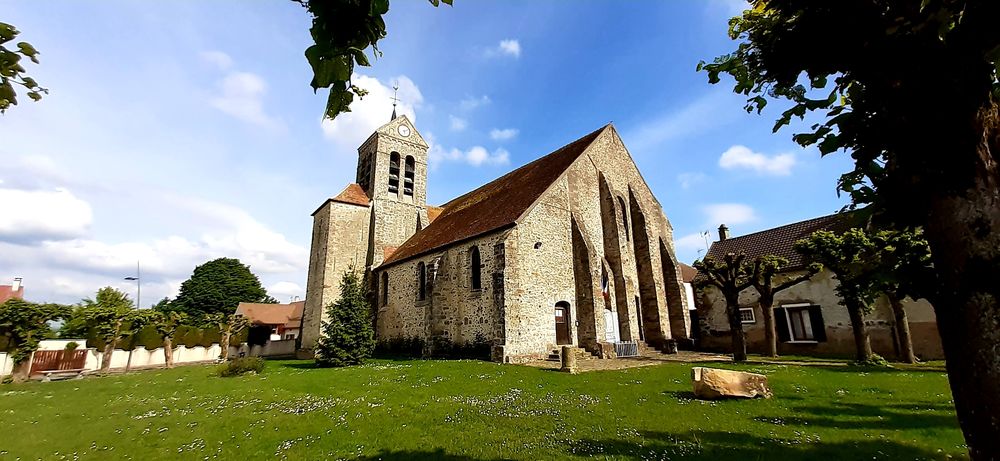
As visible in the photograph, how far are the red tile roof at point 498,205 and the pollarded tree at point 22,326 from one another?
612 inches

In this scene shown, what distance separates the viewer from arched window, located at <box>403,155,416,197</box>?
29.8 meters

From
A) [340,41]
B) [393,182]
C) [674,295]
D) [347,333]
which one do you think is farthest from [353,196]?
[340,41]

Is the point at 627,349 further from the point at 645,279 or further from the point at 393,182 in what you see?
the point at 393,182

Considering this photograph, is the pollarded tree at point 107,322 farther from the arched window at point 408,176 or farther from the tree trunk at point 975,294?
the tree trunk at point 975,294

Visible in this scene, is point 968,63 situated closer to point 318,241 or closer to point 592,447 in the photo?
point 592,447

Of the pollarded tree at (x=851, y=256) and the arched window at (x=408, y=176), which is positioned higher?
the arched window at (x=408, y=176)

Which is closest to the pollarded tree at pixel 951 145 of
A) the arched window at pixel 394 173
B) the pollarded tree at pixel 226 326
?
the arched window at pixel 394 173

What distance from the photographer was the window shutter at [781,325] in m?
19.2

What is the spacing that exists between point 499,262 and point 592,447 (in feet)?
37.5

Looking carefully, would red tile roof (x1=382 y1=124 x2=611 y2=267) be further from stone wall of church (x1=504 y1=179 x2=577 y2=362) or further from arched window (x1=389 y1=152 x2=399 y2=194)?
arched window (x1=389 y1=152 x2=399 y2=194)

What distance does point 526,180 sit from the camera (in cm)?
2273

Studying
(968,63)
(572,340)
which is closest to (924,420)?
(968,63)

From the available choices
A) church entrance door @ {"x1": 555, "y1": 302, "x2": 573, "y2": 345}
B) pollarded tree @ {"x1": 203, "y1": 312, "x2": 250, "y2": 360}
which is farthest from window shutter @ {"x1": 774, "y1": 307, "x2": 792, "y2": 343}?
pollarded tree @ {"x1": 203, "y1": 312, "x2": 250, "y2": 360}

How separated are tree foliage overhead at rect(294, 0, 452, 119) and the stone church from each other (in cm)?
1462
